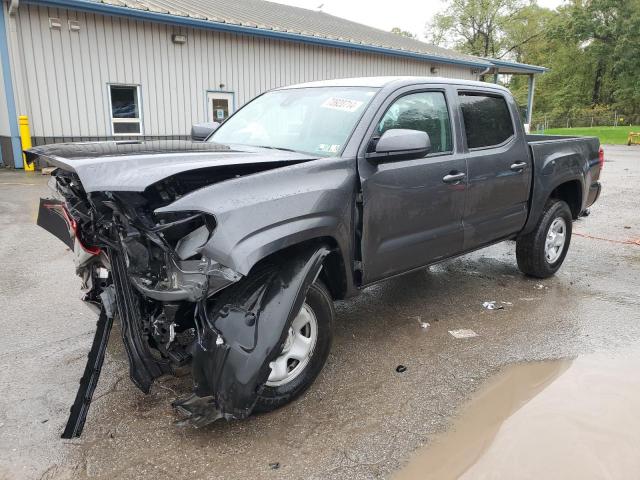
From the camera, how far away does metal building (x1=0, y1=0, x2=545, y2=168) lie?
11.6 metres

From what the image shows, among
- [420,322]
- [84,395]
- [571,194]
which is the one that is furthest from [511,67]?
[84,395]

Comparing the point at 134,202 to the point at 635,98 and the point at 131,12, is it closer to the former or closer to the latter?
the point at 131,12

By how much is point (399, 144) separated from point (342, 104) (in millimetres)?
703

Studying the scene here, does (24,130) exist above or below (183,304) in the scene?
above

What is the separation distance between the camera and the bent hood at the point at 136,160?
7.97ft

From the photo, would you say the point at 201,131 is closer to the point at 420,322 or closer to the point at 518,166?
the point at 420,322

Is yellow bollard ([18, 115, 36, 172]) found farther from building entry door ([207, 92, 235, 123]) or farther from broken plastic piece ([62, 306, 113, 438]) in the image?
broken plastic piece ([62, 306, 113, 438])

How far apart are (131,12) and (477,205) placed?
35.4ft

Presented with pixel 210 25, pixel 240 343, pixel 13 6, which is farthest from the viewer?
pixel 210 25

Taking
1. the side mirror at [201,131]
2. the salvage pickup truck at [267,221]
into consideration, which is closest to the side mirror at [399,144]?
the salvage pickup truck at [267,221]

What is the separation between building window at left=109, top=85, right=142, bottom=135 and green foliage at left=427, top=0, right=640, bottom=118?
49.7 m

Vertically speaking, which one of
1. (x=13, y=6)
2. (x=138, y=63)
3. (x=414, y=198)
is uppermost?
(x=13, y=6)

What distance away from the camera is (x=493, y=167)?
14.4 ft

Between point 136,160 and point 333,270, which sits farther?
point 333,270
